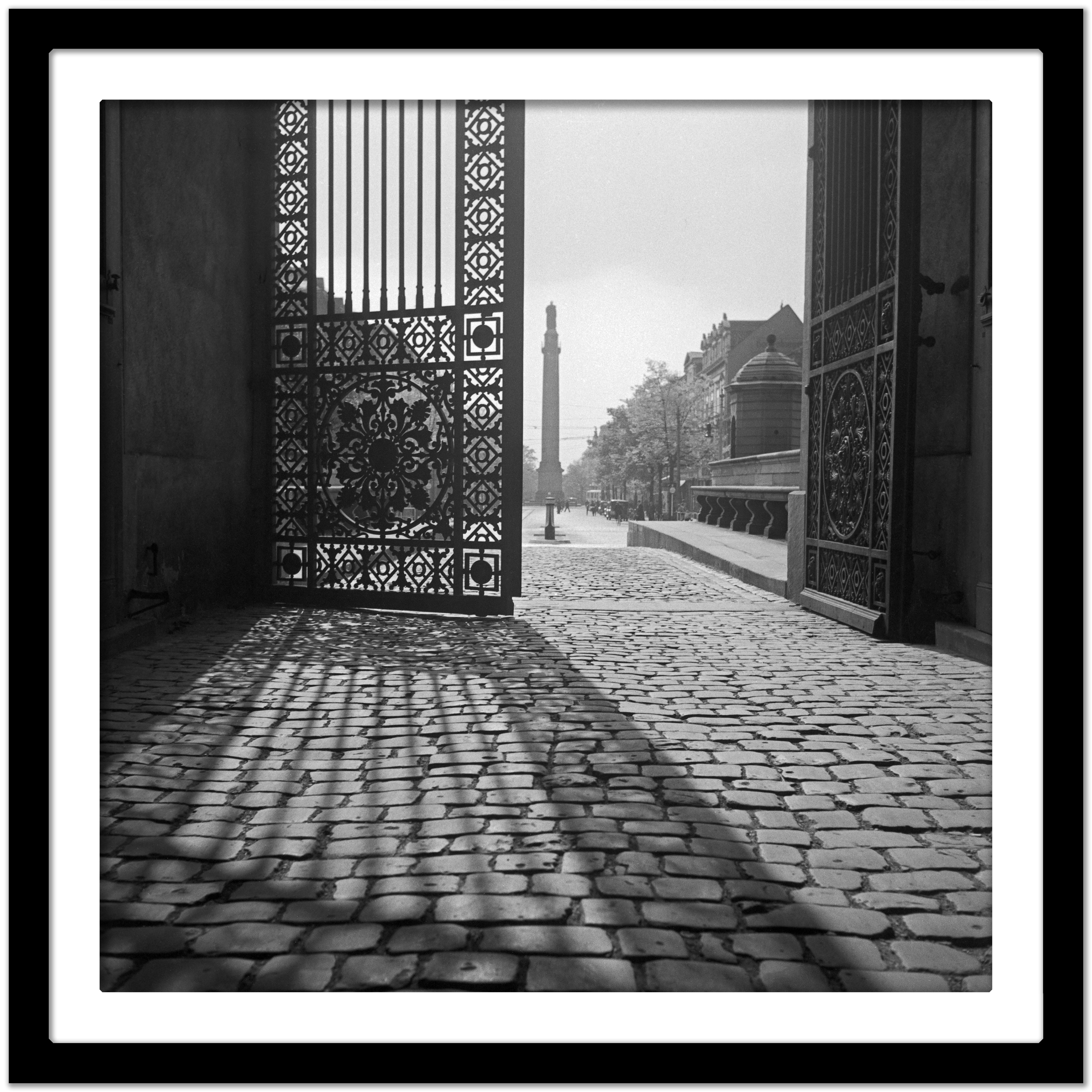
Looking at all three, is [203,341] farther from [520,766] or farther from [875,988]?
[875,988]

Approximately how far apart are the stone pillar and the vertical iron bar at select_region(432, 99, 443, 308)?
223 feet

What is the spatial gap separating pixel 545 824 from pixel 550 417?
8591 cm

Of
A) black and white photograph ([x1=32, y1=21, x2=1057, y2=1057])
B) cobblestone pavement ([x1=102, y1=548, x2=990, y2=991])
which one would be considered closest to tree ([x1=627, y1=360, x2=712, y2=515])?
black and white photograph ([x1=32, y1=21, x2=1057, y2=1057])

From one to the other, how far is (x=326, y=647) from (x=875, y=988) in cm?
534

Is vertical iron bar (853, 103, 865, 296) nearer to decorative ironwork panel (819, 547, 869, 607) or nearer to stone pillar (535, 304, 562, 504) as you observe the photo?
decorative ironwork panel (819, 547, 869, 607)

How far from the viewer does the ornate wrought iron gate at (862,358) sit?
7.41 meters

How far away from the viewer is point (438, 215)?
901 cm

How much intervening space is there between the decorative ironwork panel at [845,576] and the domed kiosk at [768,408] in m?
22.2
